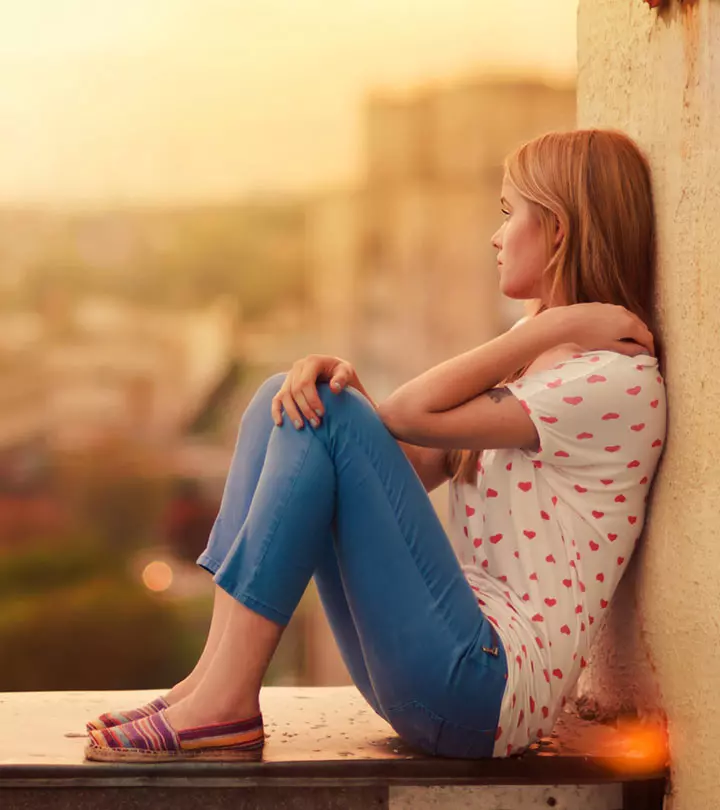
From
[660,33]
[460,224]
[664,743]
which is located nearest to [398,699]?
[664,743]

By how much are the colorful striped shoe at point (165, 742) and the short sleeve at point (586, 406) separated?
19.7 inches

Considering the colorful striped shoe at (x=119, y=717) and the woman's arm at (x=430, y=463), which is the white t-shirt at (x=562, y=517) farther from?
the colorful striped shoe at (x=119, y=717)

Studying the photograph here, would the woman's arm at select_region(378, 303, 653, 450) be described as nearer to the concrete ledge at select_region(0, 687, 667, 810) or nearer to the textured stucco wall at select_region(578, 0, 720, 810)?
the textured stucco wall at select_region(578, 0, 720, 810)

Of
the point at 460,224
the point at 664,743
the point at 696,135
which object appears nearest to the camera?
the point at 696,135

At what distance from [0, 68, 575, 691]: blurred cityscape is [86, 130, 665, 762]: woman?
13.2 feet

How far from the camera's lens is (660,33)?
1435 millimetres

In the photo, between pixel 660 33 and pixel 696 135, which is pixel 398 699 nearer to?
pixel 696 135

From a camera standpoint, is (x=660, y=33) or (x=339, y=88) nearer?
(x=660, y=33)

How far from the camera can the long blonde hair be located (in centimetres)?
148

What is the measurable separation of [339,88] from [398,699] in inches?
197

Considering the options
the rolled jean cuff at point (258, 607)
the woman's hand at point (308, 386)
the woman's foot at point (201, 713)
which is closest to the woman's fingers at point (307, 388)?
the woman's hand at point (308, 386)

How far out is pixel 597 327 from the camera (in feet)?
4.70

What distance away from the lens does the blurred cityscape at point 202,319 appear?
562 cm

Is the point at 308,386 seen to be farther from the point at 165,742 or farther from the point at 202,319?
the point at 202,319
